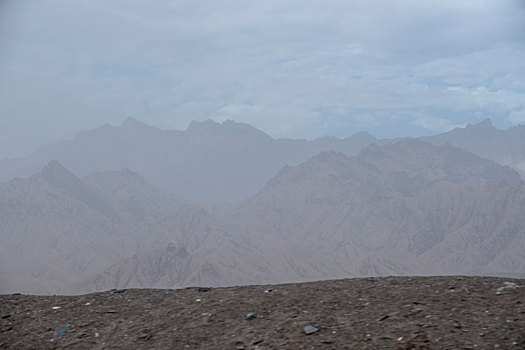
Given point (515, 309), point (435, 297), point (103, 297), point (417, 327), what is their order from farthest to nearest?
point (103, 297)
point (435, 297)
point (515, 309)
point (417, 327)

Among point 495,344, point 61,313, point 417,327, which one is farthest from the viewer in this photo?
point 61,313

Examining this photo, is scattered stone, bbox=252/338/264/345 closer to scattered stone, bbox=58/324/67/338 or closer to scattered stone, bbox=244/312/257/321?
scattered stone, bbox=244/312/257/321

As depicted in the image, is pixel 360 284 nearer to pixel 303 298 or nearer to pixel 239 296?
pixel 303 298

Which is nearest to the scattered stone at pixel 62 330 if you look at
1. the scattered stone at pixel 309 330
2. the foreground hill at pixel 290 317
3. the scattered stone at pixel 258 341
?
the foreground hill at pixel 290 317

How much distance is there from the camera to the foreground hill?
37.6 feet

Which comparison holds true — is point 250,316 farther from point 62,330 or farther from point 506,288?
point 506,288

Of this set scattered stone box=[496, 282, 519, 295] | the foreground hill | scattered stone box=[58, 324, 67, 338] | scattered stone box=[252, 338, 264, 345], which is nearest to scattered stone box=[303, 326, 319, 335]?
the foreground hill

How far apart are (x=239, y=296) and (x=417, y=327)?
5.57 m

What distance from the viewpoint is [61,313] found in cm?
1535

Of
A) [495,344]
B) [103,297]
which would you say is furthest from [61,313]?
[495,344]

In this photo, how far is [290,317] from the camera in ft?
43.2

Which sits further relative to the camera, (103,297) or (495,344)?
(103,297)

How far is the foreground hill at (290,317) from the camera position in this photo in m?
11.4

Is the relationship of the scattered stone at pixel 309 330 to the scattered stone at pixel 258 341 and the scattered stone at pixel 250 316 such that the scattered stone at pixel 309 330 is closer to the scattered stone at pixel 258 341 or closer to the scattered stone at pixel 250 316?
the scattered stone at pixel 258 341
